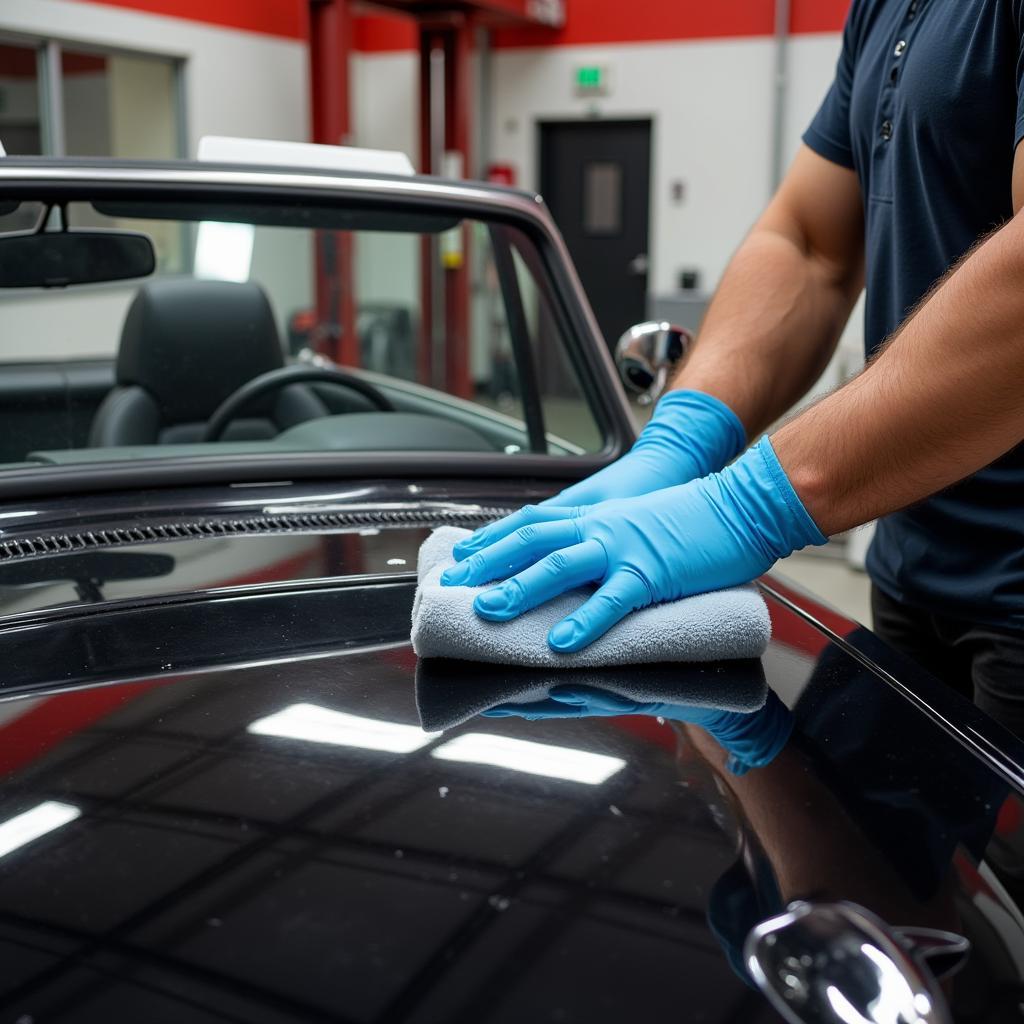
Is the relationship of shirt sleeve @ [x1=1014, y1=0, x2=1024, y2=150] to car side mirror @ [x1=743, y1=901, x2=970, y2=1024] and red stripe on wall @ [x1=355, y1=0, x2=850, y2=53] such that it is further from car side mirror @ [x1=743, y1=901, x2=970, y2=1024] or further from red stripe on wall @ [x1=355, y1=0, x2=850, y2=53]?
red stripe on wall @ [x1=355, y1=0, x2=850, y2=53]

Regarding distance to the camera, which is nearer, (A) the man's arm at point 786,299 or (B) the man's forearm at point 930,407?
(B) the man's forearm at point 930,407

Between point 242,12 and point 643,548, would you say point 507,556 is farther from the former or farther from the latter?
point 242,12

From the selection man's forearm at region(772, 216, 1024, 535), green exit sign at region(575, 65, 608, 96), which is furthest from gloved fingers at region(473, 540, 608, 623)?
green exit sign at region(575, 65, 608, 96)

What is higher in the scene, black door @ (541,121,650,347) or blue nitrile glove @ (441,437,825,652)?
black door @ (541,121,650,347)

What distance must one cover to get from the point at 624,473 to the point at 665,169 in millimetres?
8533

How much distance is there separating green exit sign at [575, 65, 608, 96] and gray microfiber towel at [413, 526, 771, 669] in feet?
29.9

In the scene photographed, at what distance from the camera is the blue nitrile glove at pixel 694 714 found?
0.98 m

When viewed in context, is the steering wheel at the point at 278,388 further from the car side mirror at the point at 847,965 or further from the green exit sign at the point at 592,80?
the green exit sign at the point at 592,80

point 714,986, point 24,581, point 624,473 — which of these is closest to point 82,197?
point 24,581

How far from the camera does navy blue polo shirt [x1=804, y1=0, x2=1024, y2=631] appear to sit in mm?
1299

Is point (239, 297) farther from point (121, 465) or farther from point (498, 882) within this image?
point (498, 882)

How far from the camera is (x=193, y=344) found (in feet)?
6.34

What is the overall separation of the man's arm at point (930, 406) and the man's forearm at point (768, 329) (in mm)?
422

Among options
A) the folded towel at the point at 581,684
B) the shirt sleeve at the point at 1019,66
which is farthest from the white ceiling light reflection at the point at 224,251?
the shirt sleeve at the point at 1019,66
